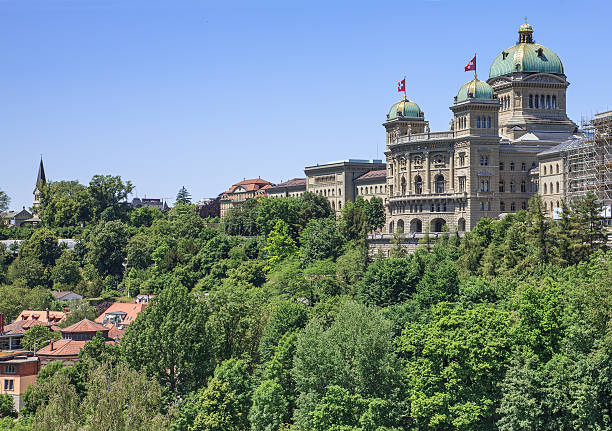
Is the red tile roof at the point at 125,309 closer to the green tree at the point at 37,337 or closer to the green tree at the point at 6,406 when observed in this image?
the green tree at the point at 37,337

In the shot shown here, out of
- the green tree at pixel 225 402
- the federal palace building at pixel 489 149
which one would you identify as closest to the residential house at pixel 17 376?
the green tree at pixel 225 402

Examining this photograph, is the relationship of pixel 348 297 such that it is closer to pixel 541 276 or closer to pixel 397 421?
pixel 541 276

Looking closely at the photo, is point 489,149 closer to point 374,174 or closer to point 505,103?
point 505,103

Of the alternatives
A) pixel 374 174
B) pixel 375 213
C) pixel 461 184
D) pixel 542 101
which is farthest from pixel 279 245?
pixel 542 101

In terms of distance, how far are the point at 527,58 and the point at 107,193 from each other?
95531mm

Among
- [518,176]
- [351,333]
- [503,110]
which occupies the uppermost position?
[503,110]

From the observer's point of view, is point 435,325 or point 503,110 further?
point 503,110

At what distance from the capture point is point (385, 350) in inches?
2425

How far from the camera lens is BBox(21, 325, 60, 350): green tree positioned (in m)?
96.5

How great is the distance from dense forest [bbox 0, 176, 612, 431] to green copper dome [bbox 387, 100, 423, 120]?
3295 centimetres

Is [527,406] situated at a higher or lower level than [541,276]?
lower

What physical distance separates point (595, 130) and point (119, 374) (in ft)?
191

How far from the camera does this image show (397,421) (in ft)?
194

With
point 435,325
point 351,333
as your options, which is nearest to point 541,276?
point 435,325
